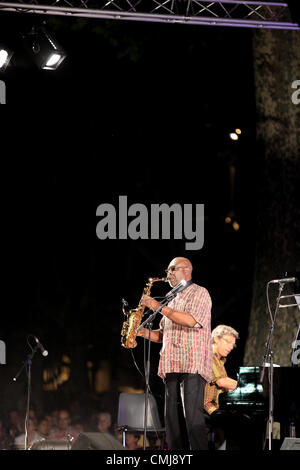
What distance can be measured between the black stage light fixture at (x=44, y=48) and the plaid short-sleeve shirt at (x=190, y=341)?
3.02 m

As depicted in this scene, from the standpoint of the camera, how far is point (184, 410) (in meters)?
6.24

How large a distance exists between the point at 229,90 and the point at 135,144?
227 cm

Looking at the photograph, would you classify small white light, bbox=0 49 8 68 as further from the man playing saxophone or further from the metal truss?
the man playing saxophone

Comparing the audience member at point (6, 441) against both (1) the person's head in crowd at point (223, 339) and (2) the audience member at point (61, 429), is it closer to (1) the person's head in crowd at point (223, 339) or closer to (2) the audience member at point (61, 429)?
(2) the audience member at point (61, 429)

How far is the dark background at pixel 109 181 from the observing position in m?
15.0

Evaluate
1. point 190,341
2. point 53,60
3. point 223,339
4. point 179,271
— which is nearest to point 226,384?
point 223,339

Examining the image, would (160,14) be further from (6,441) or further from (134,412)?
(6,441)

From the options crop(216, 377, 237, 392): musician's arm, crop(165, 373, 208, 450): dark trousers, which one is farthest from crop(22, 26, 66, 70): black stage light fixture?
crop(216, 377, 237, 392): musician's arm

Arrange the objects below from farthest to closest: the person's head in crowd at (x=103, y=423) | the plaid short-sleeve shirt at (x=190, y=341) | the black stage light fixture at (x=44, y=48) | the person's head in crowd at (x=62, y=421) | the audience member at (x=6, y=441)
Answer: the person's head in crowd at (x=62, y=421)
the person's head in crowd at (x=103, y=423)
the audience member at (x=6, y=441)
the black stage light fixture at (x=44, y=48)
the plaid short-sleeve shirt at (x=190, y=341)

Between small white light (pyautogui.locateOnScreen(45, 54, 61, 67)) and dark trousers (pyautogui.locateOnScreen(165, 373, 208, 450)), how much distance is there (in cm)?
358

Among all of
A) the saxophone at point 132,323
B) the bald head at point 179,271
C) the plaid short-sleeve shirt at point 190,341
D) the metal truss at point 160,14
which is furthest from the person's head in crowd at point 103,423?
the metal truss at point 160,14

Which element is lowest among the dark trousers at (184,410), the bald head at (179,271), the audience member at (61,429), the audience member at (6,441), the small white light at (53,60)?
the audience member at (6,441)

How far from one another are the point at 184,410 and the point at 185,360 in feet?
1.33
